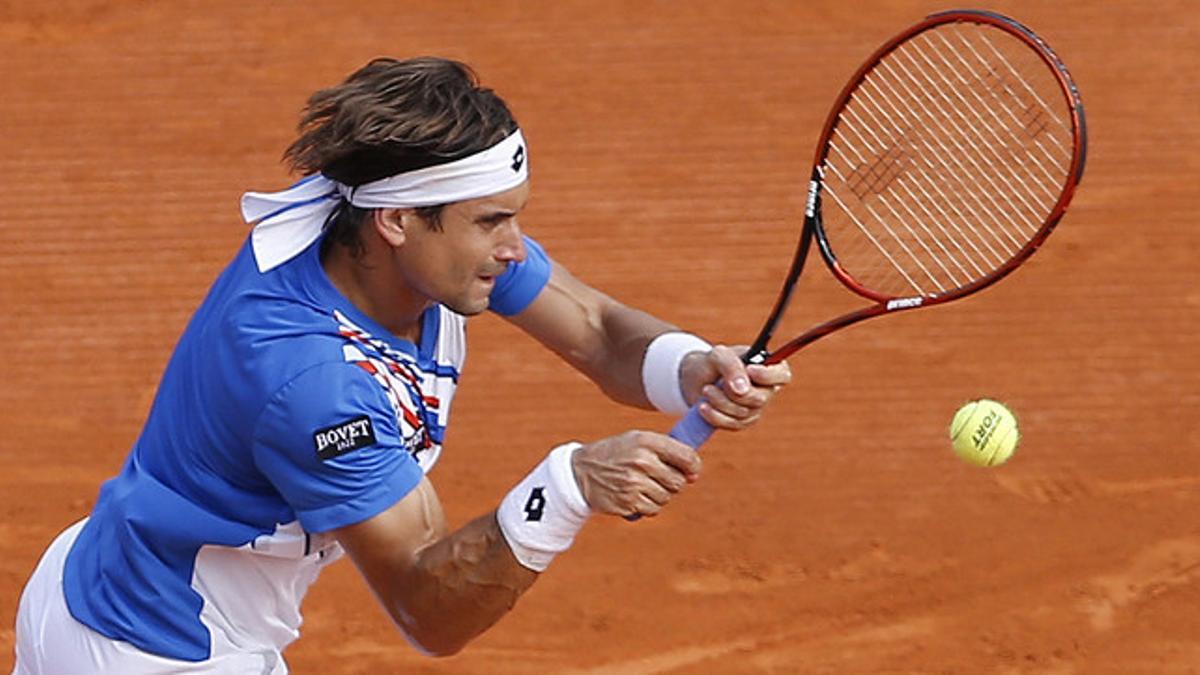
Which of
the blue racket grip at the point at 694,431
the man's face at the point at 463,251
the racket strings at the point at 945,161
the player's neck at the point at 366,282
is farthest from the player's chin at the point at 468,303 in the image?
the racket strings at the point at 945,161

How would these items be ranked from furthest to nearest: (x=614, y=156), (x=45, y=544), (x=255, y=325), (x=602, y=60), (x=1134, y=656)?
(x=602, y=60) → (x=614, y=156) → (x=45, y=544) → (x=1134, y=656) → (x=255, y=325)

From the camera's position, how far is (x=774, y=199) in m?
8.20

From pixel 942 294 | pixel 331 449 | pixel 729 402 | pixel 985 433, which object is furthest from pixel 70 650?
pixel 985 433

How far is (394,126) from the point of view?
3775mm

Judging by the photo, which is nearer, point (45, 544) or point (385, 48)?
point (45, 544)

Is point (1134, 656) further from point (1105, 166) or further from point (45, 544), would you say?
point (45, 544)

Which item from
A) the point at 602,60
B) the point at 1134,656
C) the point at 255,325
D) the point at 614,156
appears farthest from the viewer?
the point at 602,60

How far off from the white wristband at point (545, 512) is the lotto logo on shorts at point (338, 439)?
31 centimetres

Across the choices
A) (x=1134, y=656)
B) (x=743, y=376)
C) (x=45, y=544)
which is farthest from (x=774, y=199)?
(x=743, y=376)

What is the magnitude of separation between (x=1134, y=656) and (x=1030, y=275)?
2003 millimetres

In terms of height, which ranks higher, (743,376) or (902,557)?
(743,376)

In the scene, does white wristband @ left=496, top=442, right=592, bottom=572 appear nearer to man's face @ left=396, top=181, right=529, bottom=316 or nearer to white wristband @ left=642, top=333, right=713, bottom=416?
man's face @ left=396, top=181, right=529, bottom=316

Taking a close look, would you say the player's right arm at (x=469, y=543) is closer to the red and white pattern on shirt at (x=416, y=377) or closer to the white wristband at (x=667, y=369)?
the red and white pattern on shirt at (x=416, y=377)

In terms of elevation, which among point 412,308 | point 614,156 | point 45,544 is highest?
point 412,308
